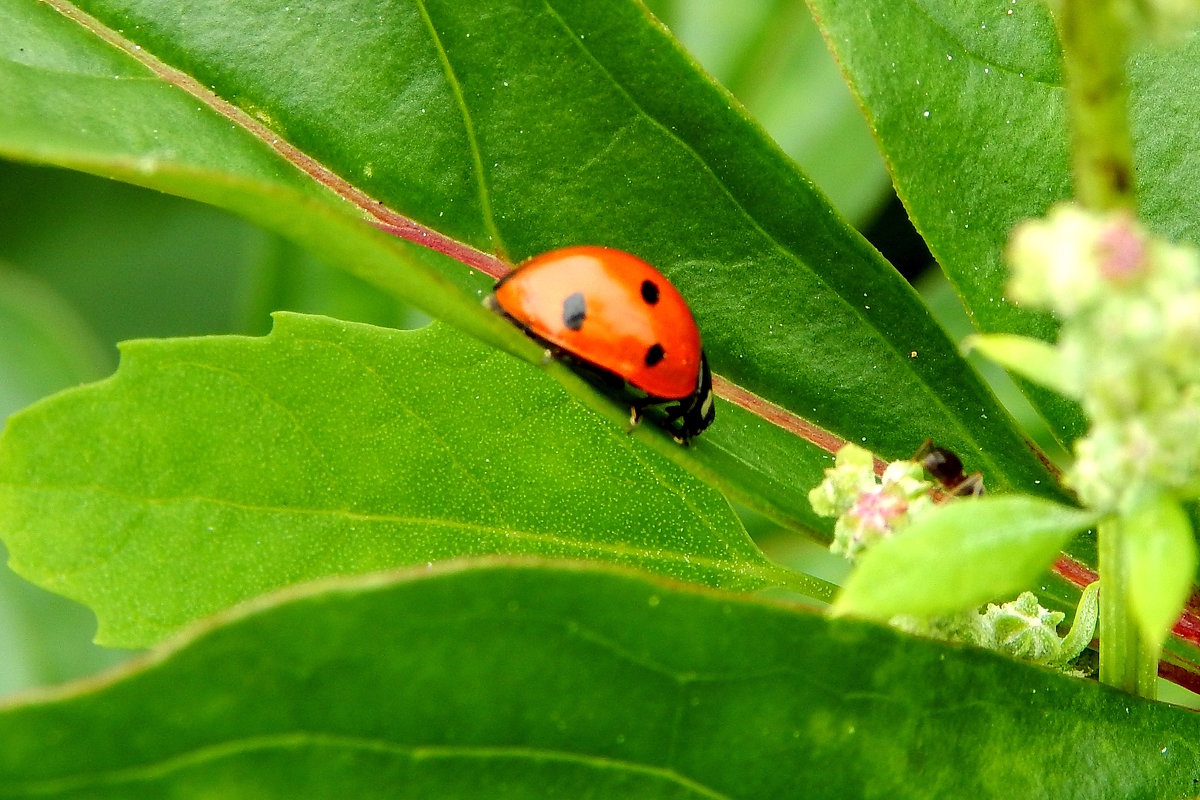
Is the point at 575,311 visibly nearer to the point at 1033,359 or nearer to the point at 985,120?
the point at 985,120

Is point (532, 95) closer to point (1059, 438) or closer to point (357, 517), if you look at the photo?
point (357, 517)

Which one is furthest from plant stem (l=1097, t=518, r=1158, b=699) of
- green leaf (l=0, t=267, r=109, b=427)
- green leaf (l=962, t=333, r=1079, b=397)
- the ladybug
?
green leaf (l=0, t=267, r=109, b=427)

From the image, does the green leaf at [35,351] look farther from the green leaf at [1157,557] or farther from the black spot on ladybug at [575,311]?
the green leaf at [1157,557]

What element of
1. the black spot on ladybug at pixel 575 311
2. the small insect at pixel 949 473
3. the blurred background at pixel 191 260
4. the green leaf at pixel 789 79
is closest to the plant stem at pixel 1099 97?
the small insect at pixel 949 473

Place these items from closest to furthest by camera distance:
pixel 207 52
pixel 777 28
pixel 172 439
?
pixel 172 439 → pixel 207 52 → pixel 777 28

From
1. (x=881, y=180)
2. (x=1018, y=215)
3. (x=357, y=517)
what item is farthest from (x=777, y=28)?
(x=357, y=517)
